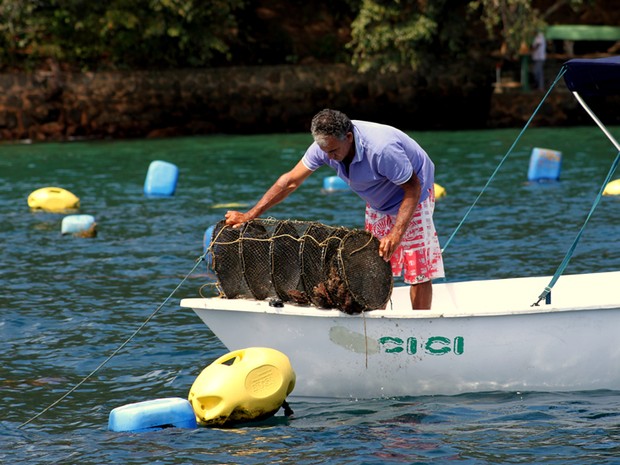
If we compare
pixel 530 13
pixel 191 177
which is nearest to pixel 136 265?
pixel 191 177

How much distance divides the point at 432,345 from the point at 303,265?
3.15ft

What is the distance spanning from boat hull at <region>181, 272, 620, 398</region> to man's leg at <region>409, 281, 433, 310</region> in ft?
0.87

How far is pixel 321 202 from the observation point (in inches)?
706

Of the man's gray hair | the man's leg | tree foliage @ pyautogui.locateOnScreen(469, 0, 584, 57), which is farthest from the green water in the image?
tree foliage @ pyautogui.locateOnScreen(469, 0, 584, 57)

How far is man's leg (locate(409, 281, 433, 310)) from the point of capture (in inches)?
315

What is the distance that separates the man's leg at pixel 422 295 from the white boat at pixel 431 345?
1.03 ft

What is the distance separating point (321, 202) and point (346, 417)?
1047 cm

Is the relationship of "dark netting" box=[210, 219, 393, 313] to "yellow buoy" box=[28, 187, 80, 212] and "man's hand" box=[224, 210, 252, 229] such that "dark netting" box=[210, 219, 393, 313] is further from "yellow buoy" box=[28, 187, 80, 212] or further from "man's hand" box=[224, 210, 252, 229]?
"yellow buoy" box=[28, 187, 80, 212]

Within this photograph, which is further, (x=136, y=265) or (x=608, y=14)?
(x=608, y=14)

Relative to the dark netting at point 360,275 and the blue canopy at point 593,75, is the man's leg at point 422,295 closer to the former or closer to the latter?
the dark netting at point 360,275

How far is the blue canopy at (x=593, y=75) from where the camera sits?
8734 mm

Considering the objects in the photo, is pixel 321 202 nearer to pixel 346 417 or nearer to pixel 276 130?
pixel 346 417

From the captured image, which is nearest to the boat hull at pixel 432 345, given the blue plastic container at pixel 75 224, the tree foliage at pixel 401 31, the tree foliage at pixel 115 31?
the blue plastic container at pixel 75 224

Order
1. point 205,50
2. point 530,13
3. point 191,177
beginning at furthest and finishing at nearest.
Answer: point 205,50, point 530,13, point 191,177
